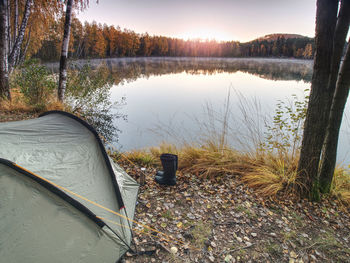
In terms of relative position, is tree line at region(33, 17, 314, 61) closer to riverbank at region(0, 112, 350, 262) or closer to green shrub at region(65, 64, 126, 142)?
green shrub at region(65, 64, 126, 142)

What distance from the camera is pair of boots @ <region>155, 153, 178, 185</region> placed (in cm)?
368

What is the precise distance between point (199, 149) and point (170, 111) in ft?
23.5

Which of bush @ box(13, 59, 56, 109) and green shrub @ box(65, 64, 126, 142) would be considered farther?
green shrub @ box(65, 64, 126, 142)

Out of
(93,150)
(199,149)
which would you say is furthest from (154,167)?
(93,150)

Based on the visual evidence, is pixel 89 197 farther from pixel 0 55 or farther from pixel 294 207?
pixel 0 55

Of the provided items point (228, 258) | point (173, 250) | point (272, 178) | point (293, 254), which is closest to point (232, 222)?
point (228, 258)

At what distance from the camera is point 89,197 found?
241cm

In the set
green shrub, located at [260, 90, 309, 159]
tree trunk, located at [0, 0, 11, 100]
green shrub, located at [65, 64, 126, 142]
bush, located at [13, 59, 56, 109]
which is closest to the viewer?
green shrub, located at [260, 90, 309, 159]

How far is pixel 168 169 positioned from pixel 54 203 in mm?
2022

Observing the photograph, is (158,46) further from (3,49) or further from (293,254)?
(293,254)

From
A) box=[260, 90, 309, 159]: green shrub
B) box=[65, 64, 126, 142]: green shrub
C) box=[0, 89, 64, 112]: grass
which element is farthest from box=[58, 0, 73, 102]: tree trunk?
box=[260, 90, 309, 159]: green shrub

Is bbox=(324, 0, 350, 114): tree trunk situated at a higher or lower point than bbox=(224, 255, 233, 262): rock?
higher

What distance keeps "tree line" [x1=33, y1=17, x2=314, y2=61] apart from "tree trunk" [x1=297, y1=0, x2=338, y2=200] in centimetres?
4986

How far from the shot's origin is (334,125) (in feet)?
10.2
